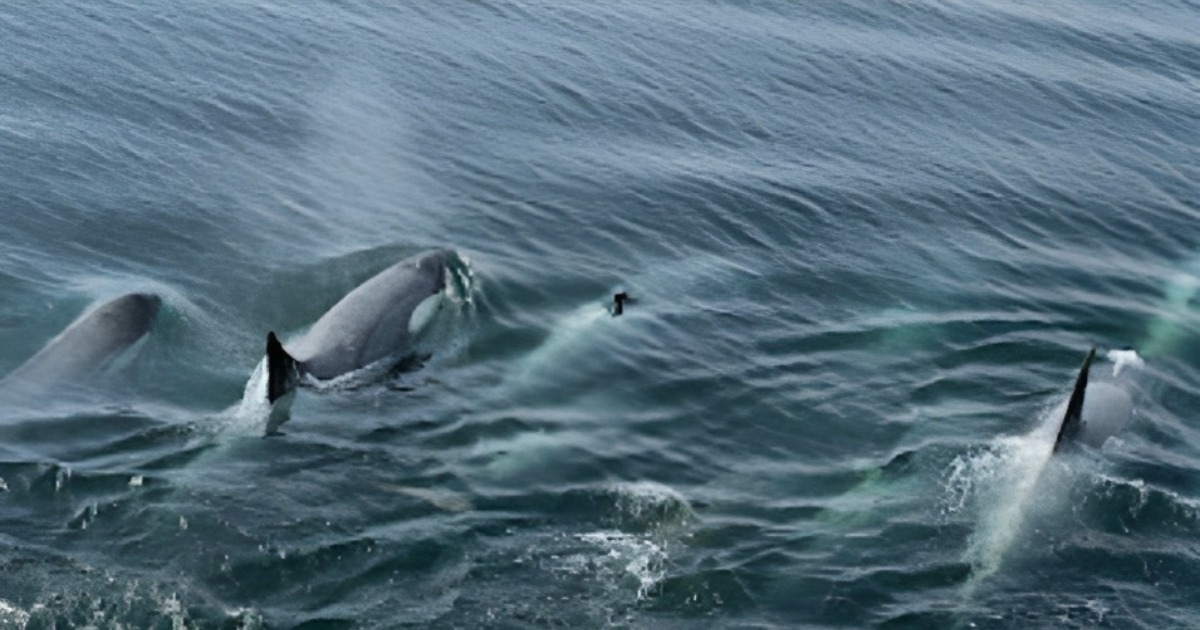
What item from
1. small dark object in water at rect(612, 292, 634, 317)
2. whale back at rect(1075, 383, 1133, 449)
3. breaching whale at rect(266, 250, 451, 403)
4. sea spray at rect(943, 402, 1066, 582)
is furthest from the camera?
small dark object in water at rect(612, 292, 634, 317)

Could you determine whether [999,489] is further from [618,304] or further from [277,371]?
[277,371]

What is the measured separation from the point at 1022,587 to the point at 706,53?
35.2 m

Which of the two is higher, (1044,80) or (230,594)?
(1044,80)

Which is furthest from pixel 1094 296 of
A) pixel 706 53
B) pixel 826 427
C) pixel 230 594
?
pixel 230 594

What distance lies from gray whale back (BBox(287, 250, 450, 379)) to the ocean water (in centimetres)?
87

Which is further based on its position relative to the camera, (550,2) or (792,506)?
(550,2)

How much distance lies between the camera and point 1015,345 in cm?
3581

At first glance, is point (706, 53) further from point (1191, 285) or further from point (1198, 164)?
point (1191, 285)

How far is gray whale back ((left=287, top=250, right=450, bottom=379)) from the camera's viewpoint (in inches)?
1179

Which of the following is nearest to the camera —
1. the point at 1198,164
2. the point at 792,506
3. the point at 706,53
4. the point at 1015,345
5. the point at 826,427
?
the point at 792,506

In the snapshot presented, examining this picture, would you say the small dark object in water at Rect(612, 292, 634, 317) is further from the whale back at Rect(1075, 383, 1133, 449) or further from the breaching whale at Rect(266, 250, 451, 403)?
the whale back at Rect(1075, 383, 1133, 449)

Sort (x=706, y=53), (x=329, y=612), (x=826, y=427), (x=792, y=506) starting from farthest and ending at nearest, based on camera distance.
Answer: (x=706, y=53)
(x=826, y=427)
(x=792, y=506)
(x=329, y=612)

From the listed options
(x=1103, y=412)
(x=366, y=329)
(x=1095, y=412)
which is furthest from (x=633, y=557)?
(x=1103, y=412)

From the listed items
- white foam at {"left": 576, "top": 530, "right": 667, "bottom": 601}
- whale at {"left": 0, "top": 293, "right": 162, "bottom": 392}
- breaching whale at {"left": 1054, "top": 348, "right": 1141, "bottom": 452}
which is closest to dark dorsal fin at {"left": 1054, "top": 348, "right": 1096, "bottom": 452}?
breaching whale at {"left": 1054, "top": 348, "right": 1141, "bottom": 452}
